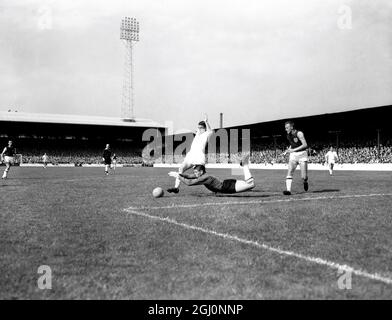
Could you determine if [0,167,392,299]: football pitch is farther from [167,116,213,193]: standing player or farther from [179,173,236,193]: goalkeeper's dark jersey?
[167,116,213,193]: standing player

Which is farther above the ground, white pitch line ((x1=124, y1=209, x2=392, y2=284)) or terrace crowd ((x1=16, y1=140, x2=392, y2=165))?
Result: terrace crowd ((x1=16, y1=140, x2=392, y2=165))

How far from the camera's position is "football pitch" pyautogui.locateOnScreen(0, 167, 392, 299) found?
3.78 m

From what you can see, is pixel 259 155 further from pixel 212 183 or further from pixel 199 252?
pixel 199 252

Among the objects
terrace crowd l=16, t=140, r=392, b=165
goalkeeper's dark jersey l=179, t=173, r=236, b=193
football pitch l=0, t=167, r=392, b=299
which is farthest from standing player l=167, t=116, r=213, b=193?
terrace crowd l=16, t=140, r=392, b=165

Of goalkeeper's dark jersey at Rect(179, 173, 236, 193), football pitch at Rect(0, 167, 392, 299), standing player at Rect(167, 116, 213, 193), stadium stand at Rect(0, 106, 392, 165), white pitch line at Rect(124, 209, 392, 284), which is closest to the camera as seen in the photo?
football pitch at Rect(0, 167, 392, 299)

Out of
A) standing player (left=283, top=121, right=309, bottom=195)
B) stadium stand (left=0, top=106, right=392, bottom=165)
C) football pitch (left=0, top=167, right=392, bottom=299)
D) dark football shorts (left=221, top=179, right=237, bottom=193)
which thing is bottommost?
football pitch (left=0, top=167, right=392, bottom=299)

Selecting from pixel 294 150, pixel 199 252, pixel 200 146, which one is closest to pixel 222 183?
pixel 200 146

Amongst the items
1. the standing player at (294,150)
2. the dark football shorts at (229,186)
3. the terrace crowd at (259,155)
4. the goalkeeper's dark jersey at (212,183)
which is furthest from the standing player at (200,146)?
the terrace crowd at (259,155)

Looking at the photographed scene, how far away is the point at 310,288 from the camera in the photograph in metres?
3.78

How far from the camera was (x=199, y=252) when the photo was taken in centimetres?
513

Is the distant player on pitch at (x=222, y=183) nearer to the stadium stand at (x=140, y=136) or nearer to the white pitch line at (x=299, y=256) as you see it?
the white pitch line at (x=299, y=256)

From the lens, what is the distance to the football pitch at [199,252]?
149 inches
